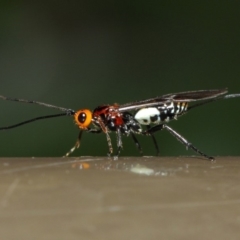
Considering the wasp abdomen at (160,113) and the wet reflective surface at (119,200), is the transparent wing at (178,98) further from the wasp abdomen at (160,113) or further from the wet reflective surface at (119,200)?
the wet reflective surface at (119,200)

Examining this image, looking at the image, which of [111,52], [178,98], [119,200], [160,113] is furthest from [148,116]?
[111,52]

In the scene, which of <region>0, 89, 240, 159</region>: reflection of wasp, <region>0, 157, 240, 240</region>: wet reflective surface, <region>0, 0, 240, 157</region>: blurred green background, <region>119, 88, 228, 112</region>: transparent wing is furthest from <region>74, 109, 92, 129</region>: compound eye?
<region>0, 0, 240, 157</region>: blurred green background

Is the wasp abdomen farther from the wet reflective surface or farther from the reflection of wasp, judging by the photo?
the wet reflective surface

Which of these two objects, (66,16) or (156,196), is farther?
(66,16)

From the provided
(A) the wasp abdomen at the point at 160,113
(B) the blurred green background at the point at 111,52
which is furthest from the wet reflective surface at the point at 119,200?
(B) the blurred green background at the point at 111,52

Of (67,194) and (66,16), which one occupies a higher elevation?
(66,16)

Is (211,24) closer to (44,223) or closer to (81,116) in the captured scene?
(81,116)

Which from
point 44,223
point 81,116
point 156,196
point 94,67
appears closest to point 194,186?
point 156,196
